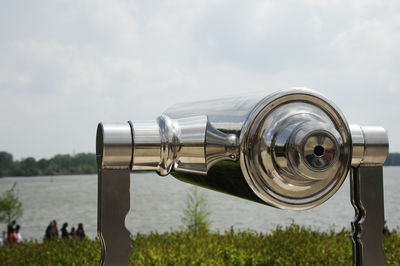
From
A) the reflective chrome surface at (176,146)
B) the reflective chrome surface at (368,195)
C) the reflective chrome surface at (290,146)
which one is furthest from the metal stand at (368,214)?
the reflective chrome surface at (176,146)

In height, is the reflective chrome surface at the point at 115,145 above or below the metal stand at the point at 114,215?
above

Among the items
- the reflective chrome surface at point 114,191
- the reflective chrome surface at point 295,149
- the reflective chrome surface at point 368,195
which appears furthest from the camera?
the reflective chrome surface at point 368,195

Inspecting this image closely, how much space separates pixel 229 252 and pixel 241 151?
3.87m

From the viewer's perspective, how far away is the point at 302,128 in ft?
2.53

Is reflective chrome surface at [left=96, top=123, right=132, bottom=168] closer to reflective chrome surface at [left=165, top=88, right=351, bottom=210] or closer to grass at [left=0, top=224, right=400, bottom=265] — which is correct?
reflective chrome surface at [left=165, top=88, right=351, bottom=210]

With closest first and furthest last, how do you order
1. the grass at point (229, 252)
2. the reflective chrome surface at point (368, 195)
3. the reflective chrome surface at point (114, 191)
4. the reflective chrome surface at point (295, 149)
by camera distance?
the reflective chrome surface at point (295, 149) < the reflective chrome surface at point (114, 191) < the reflective chrome surface at point (368, 195) < the grass at point (229, 252)

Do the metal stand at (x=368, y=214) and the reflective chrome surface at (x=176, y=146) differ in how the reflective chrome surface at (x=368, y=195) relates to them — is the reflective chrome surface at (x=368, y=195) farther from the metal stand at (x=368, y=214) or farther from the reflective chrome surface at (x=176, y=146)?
the reflective chrome surface at (x=176, y=146)

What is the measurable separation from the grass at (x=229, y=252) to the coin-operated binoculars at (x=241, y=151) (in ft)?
10.1

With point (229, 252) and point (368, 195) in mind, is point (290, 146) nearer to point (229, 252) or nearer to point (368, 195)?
point (368, 195)

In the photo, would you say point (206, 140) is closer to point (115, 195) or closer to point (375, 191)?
point (115, 195)

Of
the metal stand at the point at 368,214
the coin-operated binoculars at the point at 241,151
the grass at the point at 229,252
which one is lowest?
the grass at the point at 229,252

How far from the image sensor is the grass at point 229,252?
158 inches

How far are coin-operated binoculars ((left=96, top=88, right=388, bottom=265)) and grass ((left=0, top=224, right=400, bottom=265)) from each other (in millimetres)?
3092

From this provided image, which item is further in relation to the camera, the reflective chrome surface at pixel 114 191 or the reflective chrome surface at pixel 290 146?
the reflective chrome surface at pixel 114 191
